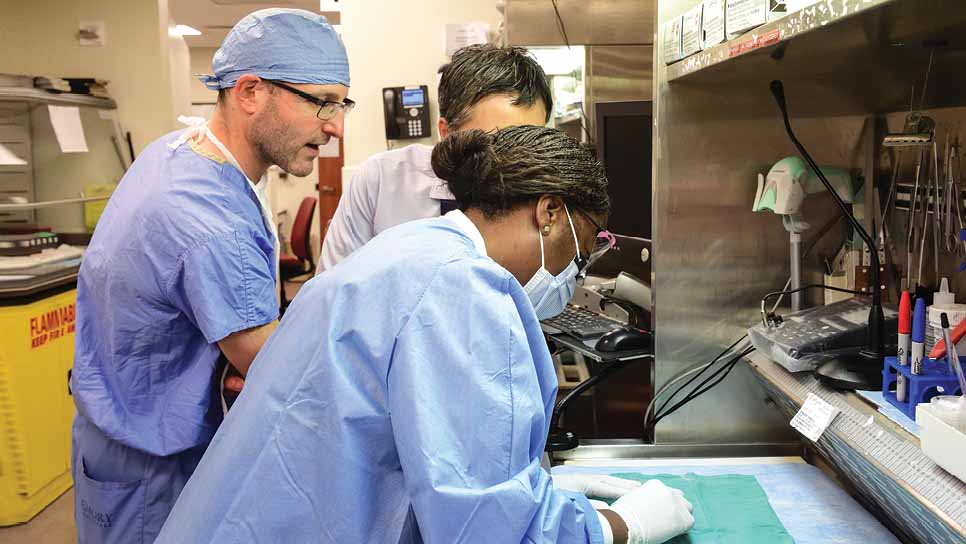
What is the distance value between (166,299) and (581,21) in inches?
65.2

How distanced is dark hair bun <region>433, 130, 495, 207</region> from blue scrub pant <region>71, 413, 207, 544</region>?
2.36 feet

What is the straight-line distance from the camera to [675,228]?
1.73 meters

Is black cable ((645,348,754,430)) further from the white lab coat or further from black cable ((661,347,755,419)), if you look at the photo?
the white lab coat

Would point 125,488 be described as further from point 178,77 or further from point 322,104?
point 178,77

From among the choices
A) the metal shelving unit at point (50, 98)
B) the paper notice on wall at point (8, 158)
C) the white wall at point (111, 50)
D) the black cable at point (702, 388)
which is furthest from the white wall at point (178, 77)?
the black cable at point (702, 388)

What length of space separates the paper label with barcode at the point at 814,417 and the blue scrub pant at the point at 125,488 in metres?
1.06

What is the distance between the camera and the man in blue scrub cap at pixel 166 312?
136cm

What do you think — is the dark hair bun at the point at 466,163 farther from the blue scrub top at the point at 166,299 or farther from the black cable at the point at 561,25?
the black cable at the point at 561,25

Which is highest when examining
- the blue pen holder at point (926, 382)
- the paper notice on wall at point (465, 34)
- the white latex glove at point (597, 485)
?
the paper notice on wall at point (465, 34)

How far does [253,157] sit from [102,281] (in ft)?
1.19

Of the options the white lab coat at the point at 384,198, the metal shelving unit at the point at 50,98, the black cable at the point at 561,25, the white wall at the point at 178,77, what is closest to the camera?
the white lab coat at the point at 384,198

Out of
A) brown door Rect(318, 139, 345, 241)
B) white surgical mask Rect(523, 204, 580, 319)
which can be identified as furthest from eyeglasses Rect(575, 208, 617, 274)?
brown door Rect(318, 139, 345, 241)

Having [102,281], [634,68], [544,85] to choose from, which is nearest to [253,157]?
[102,281]

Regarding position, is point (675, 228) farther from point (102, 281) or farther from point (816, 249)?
point (102, 281)
